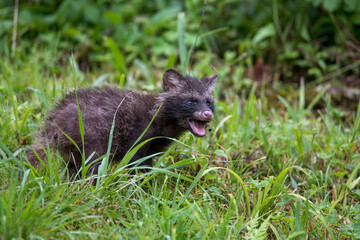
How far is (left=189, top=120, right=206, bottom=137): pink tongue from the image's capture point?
3.85 metres

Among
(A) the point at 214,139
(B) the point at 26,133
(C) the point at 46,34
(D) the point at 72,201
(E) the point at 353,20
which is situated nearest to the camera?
(D) the point at 72,201

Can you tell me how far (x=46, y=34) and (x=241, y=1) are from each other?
12.3 ft

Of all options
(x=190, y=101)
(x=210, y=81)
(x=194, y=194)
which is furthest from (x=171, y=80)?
(x=194, y=194)

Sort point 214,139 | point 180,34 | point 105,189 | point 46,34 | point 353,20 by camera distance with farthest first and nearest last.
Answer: point 46,34
point 353,20
point 180,34
point 214,139
point 105,189

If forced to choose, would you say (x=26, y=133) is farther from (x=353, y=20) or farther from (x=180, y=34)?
(x=353, y=20)

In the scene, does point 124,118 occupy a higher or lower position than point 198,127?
higher

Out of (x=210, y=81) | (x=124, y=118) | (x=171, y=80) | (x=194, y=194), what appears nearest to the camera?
(x=194, y=194)

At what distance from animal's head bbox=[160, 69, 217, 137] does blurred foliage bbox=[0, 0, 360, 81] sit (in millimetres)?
3157

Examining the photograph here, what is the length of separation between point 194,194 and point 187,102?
0.89 m

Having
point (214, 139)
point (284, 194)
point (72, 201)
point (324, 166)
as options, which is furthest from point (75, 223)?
point (324, 166)

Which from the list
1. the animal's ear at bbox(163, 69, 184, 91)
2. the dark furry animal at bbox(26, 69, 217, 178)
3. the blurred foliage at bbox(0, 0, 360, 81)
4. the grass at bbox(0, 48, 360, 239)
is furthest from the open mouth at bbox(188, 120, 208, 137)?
the blurred foliage at bbox(0, 0, 360, 81)

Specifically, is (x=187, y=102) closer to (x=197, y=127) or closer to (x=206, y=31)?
(x=197, y=127)

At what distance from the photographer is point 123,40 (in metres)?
7.88

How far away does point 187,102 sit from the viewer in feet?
13.0
